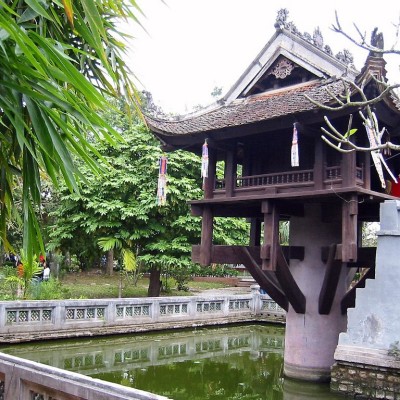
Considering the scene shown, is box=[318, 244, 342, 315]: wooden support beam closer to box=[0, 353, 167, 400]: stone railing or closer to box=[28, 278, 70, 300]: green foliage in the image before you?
box=[0, 353, 167, 400]: stone railing

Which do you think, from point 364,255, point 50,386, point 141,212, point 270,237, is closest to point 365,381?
point 364,255

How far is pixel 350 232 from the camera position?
21.6ft

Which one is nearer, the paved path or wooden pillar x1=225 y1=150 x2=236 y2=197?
wooden pillar x1=225 y1=150 x2=236 y2=197

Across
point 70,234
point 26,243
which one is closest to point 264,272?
point 26,243

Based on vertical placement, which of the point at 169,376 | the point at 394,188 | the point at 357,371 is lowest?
the point at 169,376

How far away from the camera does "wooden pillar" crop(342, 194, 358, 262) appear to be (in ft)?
21.5

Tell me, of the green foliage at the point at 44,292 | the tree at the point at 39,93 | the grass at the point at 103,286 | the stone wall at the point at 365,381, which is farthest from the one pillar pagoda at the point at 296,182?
the grass at the point at 103,286

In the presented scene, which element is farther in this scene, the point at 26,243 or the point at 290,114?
the point at 290,114

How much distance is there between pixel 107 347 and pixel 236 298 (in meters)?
5.21

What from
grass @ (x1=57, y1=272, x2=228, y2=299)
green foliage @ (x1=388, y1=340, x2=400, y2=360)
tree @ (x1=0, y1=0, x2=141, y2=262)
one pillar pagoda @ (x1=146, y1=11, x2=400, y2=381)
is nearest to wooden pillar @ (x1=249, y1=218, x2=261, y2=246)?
one pillar pagoda @ (x1=146, y1=11, x2=400, y2=381)

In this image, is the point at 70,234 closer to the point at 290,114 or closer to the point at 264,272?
the point at 264,272

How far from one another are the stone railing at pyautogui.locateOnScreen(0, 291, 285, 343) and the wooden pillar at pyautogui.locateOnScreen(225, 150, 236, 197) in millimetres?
4680

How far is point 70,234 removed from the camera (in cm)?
1413

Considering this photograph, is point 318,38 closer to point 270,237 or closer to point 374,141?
point 270,237
